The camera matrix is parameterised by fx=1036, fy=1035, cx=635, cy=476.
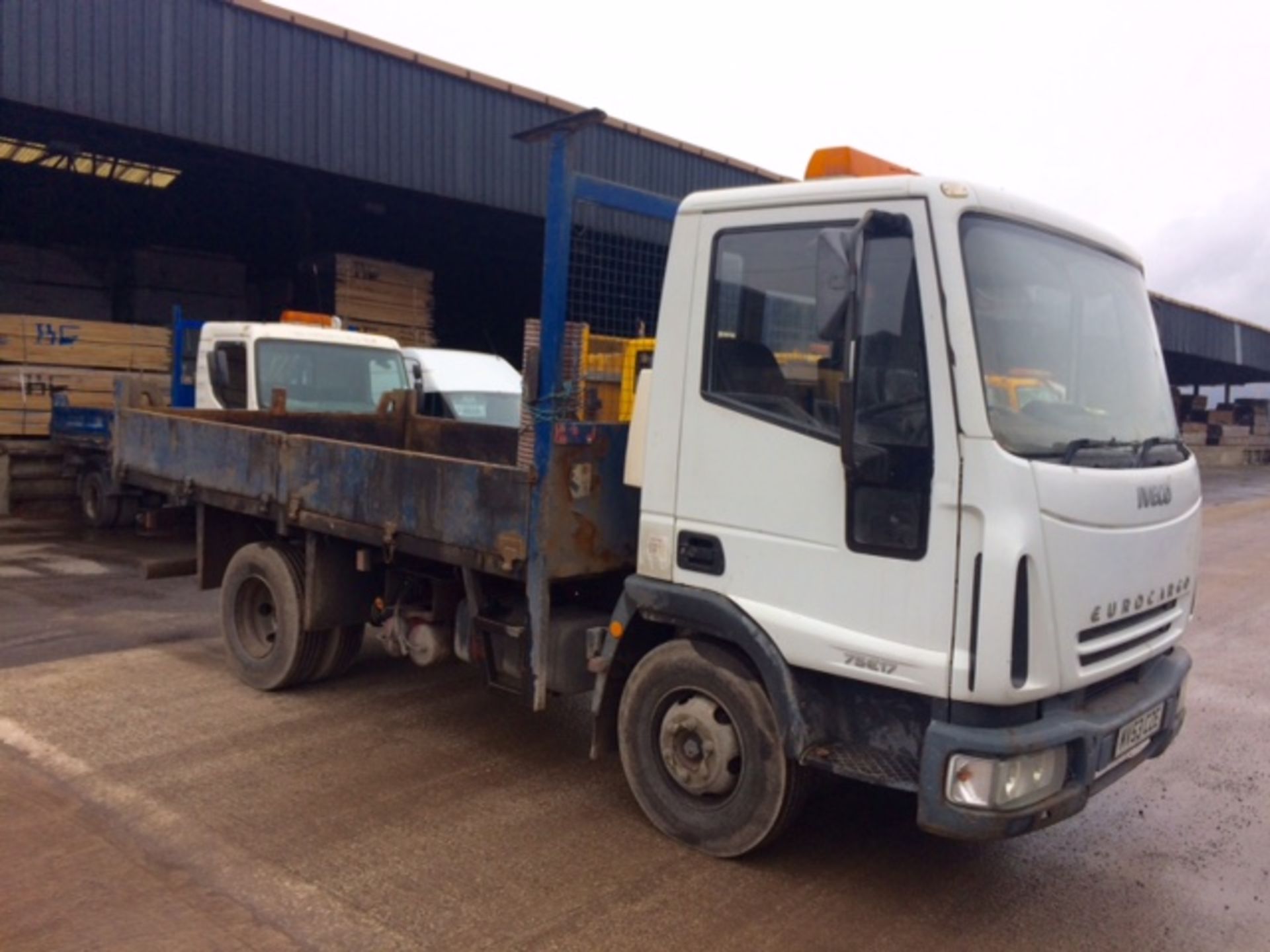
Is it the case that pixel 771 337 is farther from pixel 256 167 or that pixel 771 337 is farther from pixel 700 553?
pixel 256 167

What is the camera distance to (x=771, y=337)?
390cm

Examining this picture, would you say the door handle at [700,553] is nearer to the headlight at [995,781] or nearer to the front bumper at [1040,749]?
the front bumper at [1040,749]

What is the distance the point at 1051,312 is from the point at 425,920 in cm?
310

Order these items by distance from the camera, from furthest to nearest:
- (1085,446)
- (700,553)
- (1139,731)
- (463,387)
A: (463,387), (700,553), (1139,731), (1085,446)

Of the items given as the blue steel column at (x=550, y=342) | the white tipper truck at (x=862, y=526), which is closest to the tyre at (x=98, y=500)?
the white tipper truck at (x=862, y=526)

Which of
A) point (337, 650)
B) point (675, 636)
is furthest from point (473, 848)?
point (337, 650)

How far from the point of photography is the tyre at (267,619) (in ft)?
19.9

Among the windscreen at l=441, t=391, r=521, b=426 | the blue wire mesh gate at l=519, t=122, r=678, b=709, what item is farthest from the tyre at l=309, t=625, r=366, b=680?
the windscreen at l=441, t=391, r=521, b=426

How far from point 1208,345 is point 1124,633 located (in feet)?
114

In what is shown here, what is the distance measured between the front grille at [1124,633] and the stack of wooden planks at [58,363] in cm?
1249

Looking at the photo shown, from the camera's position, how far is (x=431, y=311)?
18375mm

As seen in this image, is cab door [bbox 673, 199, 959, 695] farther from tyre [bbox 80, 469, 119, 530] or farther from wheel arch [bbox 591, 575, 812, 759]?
tyre [bbox 80, 469, 119, 530]

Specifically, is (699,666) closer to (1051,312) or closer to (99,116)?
(1051,312)

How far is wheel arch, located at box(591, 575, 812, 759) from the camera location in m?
3.74
